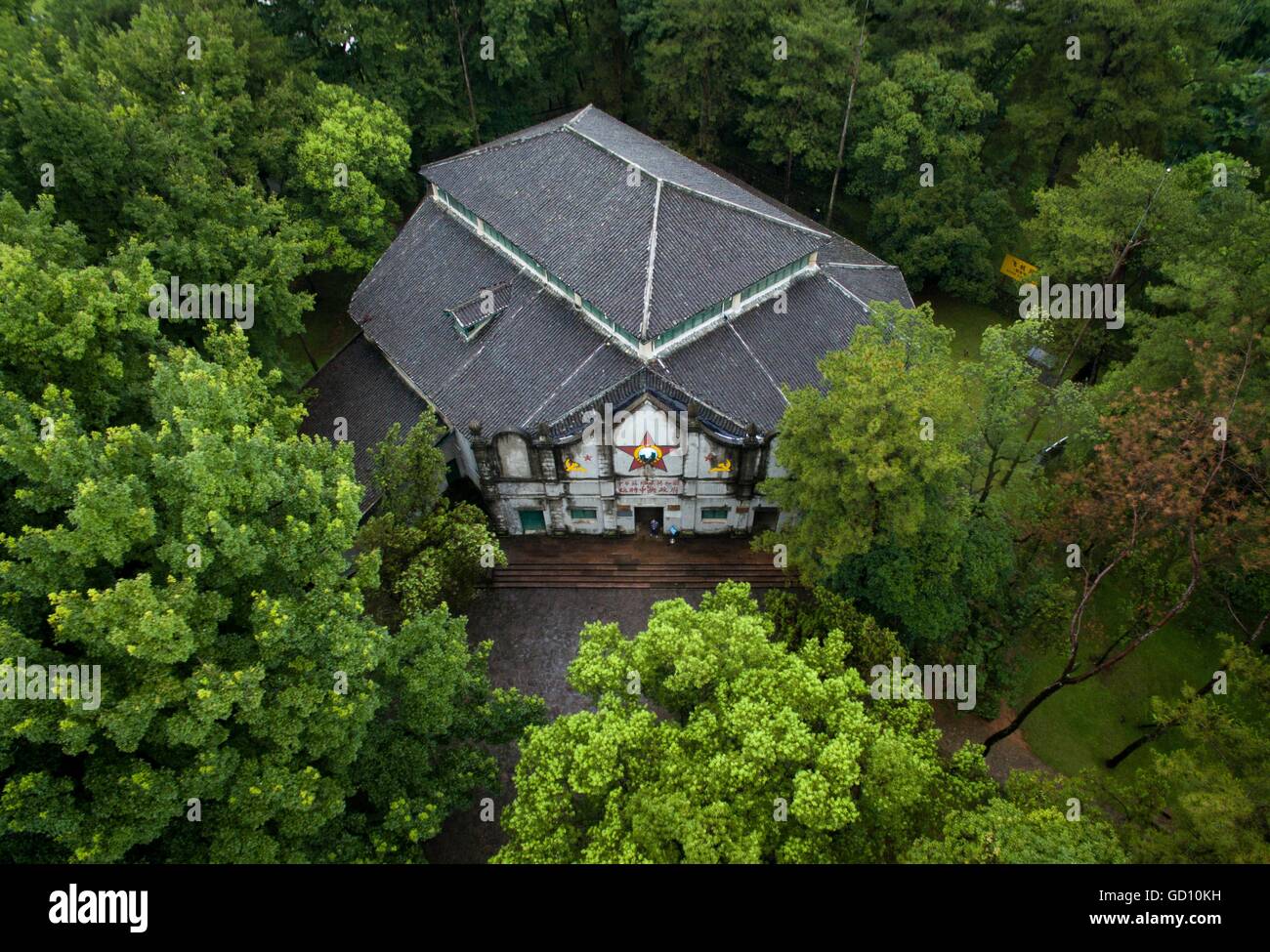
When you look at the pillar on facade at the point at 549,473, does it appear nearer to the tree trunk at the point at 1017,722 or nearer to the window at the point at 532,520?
the window at the point at 532,520

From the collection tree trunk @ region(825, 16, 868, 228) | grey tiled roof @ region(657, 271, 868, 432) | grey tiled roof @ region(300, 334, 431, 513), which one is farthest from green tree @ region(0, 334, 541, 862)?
tree trunk @ region(825, 16, 868, 228)

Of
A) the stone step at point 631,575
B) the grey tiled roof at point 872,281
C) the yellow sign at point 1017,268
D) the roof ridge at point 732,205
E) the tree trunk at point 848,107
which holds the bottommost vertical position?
the stone step at point 631,575

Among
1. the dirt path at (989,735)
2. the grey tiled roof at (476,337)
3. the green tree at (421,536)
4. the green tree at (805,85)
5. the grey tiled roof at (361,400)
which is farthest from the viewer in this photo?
the green tree at (805,85)

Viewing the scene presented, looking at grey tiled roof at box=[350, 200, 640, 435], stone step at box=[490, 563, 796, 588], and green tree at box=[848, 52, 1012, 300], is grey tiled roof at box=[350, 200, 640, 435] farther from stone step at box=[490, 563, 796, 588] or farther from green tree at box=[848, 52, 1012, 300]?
green tree at box=[848, 52, 1012, 300]

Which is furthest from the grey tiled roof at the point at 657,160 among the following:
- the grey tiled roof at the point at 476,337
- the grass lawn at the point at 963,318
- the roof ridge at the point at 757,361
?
the grass lawn at the point at 963,318

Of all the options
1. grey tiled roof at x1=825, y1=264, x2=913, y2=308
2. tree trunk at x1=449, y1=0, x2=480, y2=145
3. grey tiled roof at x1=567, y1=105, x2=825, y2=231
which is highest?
tree trunk at x1=449, y1=0, x2=480, y2=145

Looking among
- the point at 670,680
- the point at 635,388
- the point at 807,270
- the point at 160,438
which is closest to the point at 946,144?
the point at 807,270
